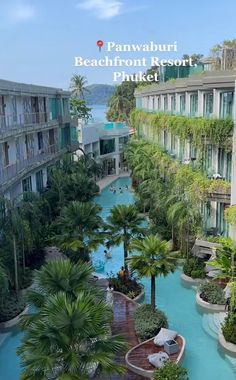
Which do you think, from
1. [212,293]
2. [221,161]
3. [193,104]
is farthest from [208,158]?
[212,293]

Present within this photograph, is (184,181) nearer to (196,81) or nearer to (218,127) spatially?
(218,127)

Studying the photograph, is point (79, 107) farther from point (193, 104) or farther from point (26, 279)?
point (26, 279)

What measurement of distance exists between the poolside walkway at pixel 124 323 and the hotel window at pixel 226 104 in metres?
12.4

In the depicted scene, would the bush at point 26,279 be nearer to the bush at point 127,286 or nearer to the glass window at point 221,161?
the bush at point 127,286

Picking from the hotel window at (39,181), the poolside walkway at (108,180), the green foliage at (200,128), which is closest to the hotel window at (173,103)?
the green foliage at (200,128)

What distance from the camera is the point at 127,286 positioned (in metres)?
24.2

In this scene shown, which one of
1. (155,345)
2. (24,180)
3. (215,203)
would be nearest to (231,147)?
(215,203)

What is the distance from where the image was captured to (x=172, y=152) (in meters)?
38.3

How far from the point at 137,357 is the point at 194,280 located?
28.6ft

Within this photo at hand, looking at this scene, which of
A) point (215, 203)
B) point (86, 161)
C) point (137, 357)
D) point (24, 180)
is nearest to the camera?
point (137, 357)

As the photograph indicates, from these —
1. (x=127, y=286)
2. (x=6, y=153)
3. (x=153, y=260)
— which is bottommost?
(x=127, y=286)

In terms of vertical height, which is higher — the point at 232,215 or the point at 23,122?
the point at 23,122

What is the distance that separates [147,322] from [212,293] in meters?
4.89

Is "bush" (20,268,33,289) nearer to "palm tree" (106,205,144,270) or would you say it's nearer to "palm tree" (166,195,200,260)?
"palm tree" (106,205,144,270)
